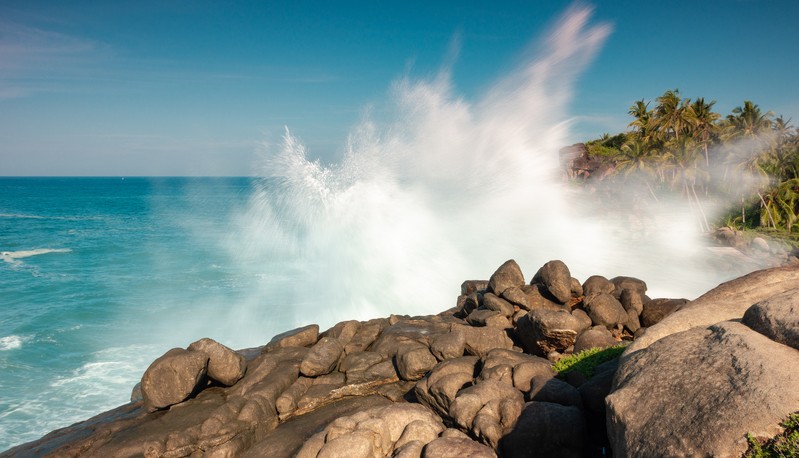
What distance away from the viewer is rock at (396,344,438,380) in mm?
14516

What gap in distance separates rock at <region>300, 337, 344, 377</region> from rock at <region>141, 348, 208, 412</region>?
337 centimetres

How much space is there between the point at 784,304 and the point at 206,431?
13680mm

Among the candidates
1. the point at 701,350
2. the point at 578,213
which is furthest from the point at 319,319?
the point at 578,213

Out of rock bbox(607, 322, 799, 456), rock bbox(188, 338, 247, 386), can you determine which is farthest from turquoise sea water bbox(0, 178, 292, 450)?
rock bbox(607, 322, 799, 456)

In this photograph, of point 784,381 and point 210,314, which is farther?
point 210,314

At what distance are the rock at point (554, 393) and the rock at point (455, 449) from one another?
2.25m

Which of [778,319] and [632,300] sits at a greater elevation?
[632,300]

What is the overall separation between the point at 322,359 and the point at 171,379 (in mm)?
4699

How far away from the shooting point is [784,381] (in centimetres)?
594

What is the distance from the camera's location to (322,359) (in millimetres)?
14734

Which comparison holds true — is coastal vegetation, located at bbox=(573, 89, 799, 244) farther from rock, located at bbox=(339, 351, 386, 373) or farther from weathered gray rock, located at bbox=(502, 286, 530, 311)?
rock, located at bbox=(339, 351, 386, 373)

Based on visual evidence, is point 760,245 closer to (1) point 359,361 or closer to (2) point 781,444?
(1) point 359,361

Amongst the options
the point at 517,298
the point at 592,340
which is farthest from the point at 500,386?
the point at 517,298

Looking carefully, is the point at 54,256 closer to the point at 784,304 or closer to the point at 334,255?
the point at 334,255
